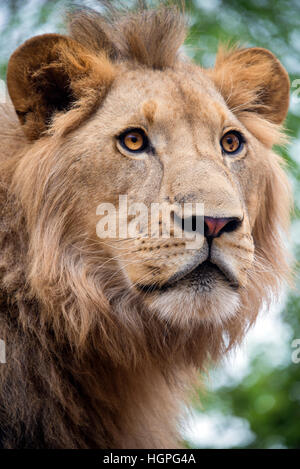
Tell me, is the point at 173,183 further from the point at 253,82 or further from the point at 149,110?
the point at 253,82

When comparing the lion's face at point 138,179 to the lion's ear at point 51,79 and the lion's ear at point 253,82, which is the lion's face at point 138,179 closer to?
the lion's ear at point 51,79

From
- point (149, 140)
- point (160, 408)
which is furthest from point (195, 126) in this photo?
point (160, 408)

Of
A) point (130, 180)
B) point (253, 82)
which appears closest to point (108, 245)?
point (130, 180)

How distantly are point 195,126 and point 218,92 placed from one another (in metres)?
0.59

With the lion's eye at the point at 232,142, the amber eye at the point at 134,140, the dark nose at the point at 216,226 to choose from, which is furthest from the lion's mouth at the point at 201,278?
the lion's eye at the point at 232,142

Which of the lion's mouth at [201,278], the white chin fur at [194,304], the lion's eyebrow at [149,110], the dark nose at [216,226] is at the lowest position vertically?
the white chin fur at [194,304]

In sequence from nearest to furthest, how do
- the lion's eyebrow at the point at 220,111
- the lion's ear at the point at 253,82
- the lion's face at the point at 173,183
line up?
the lion's face at the point at 173,183 < the lion's eyebrow at the point at 220,111 < the lion's ear at the point at 253,82

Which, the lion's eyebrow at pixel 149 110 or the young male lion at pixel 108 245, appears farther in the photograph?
the lion's eyebrow at pixel 149 110

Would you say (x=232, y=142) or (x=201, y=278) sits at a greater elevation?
(x=232, y=142)

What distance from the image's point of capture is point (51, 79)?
408 centimetres

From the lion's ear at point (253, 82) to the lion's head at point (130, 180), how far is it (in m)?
0.27

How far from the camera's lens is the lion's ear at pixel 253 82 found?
4.62 m

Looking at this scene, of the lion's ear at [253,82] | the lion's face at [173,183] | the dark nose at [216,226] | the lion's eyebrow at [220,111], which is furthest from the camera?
the lion's ear at [253,82]

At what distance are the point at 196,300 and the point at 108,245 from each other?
56 centimetres
